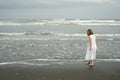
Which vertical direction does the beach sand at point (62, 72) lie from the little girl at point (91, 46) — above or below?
below

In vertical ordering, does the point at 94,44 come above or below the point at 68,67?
above

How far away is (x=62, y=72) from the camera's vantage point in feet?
26.4

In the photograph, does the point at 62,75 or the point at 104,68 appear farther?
the point at 104,68

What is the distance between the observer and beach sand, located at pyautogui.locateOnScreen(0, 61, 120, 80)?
739 centimetres

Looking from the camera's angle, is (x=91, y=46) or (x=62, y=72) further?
(x=91, y=46)

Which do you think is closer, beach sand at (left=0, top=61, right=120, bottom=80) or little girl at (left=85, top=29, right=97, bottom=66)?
beach sand at (left=0, top=61, right=120, bottom=80)

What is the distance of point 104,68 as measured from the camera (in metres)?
8.58

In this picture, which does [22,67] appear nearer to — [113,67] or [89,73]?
[89,73]

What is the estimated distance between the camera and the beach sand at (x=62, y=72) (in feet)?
24.3

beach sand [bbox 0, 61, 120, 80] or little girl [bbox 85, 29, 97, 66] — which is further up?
little girl [bbox 85, 29, 97, 66]

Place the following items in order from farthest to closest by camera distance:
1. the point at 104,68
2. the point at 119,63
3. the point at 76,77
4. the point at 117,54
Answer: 1. the point at 117,54
2. the point at 119,63
3. the point at 104,68
4. the point at 76,77

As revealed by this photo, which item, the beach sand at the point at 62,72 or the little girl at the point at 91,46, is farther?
the little girl at the point at 91,46

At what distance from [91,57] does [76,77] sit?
170 cm

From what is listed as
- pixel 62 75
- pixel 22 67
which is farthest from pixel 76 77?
pixel 22 67
